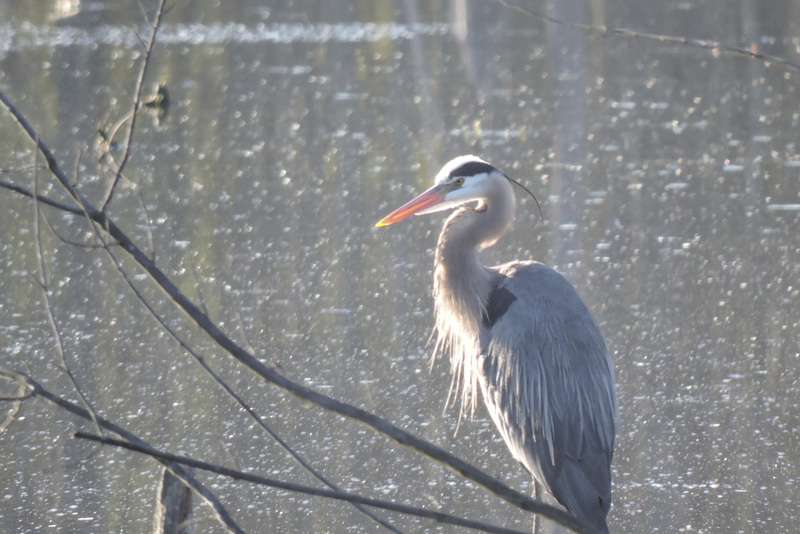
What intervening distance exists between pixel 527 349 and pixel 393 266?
295 cm

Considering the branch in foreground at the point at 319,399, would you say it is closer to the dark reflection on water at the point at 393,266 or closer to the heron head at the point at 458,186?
the dark reflection on water at the point at 393,266

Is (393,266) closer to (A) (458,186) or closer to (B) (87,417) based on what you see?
(A) (458,186)

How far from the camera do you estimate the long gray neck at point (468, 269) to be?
3.70 metres

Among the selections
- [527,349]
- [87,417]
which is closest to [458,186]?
[527,349]

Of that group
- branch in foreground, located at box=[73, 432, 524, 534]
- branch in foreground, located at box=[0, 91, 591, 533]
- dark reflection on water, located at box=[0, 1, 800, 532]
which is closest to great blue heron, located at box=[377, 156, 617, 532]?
dark reflection on water, located at box=[0, 1, 800, 532]

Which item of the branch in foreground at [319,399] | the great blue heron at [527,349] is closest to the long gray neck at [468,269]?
the great blue heron at [527,349]

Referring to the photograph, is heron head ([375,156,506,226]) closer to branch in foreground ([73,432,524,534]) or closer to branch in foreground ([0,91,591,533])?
branch in foreground ([0,91,591,533])

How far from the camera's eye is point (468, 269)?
3.73 meters

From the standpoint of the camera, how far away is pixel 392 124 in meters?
10.1

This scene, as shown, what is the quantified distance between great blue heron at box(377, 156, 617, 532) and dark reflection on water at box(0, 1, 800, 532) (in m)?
0.48

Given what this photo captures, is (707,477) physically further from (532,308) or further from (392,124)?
(392,124)

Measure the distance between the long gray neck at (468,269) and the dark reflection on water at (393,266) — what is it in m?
0.55

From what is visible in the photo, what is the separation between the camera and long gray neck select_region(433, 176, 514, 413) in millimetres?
3701

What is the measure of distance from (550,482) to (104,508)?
1.53 meters
